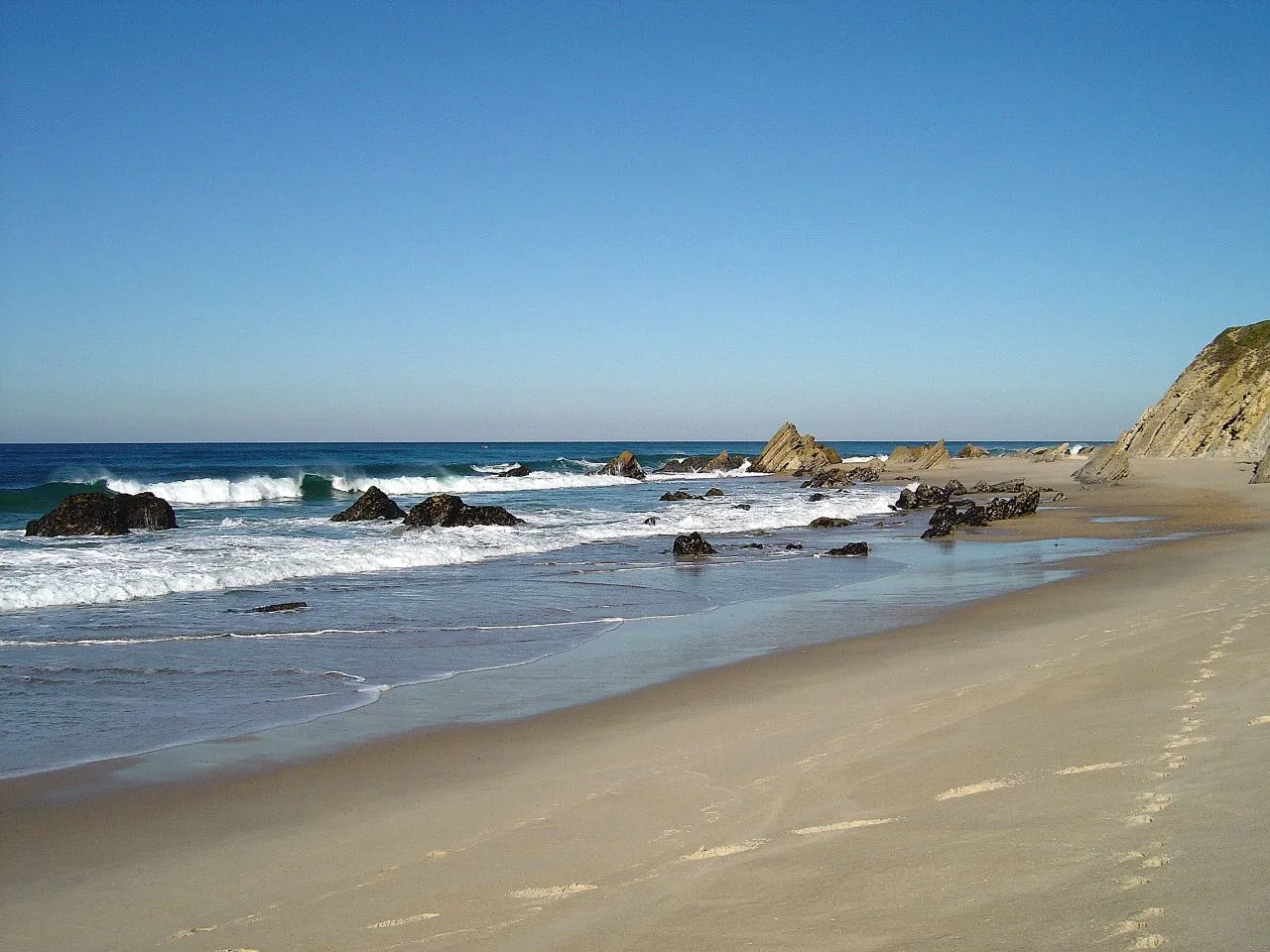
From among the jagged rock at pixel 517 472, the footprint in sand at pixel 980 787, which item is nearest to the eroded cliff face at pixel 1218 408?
the jagged rock at pixel 517 472

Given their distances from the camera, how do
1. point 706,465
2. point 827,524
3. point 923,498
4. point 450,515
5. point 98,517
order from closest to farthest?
point 98,517
point 450,515
point 827,524
point 923,498
point 706,465

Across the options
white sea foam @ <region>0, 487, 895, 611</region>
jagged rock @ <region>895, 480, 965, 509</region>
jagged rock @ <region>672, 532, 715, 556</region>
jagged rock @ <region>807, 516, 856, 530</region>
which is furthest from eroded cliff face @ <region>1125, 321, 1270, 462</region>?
jagged rock @ <region>672, 532, 715, 556</region>

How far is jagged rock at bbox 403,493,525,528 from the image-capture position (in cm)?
2447

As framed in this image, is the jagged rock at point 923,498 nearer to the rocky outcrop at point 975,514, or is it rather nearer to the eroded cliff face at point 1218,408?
the rocky outcrop at point 975,514

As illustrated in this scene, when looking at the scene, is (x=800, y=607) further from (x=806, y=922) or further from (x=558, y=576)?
(x=806, y=922)

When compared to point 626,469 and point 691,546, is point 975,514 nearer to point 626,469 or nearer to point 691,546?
point 691,546

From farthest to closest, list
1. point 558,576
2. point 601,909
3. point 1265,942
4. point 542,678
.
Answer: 1. point 558,576
2. point 542,678
3. point 601,909
4. point 1265,942

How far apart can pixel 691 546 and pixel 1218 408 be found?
39529mm

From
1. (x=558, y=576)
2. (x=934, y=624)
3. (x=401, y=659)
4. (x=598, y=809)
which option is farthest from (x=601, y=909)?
(x=558, y=576)

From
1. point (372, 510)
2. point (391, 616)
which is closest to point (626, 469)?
point (372, 510)

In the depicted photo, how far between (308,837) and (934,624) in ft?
26.1

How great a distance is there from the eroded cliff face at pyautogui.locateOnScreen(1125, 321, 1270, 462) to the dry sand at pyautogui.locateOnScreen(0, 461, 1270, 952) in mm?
43017

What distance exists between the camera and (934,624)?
1084 centimetres

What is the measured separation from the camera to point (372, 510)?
27.0 metres
